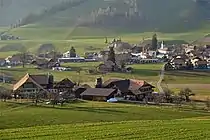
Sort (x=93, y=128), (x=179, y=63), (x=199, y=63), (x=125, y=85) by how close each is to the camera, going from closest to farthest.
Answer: (x=93, y=128), (x=125, y=85), (x=179, y=63), (x=199, y=63)

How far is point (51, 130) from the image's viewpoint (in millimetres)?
21234

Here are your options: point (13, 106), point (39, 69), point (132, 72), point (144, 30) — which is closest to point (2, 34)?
point (144, 30)

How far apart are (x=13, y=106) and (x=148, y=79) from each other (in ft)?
125

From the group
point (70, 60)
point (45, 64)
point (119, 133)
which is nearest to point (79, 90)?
point (119, 133)

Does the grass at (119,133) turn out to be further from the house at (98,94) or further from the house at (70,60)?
the house at (70,60)

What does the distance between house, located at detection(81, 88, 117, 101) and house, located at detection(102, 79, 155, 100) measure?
2.78 metres

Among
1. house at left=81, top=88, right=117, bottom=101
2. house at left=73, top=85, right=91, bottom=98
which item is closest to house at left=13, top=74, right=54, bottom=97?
house at left=73, top=85, right=91, bottom=98

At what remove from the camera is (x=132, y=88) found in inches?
2322

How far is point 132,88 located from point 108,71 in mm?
29981

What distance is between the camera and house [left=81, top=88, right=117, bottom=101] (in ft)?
178

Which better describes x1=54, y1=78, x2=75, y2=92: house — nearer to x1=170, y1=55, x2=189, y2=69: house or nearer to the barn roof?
the barn roof

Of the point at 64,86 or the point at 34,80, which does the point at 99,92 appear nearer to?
the point at 64,86

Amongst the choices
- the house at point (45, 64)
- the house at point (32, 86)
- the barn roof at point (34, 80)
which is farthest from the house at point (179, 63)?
the house at point (32, 86)

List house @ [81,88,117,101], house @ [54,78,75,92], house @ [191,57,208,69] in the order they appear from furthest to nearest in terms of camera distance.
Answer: house @ [191,57,208,69] < house @ [54,78,75,92] < house @ [81,88,117,101]
